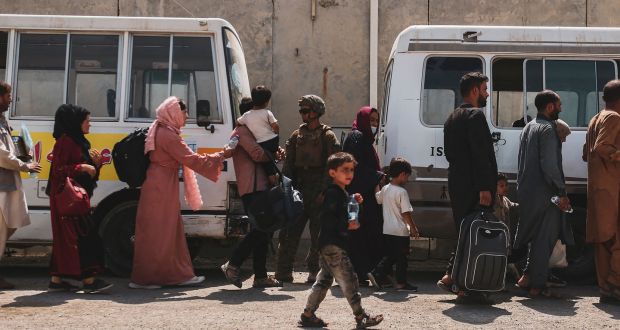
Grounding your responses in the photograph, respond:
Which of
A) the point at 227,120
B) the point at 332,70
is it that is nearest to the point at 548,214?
the point at 227,120

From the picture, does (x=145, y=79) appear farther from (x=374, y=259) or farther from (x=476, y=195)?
(x=476, y=195)

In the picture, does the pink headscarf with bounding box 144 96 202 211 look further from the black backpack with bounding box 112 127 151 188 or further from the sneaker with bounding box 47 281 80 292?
the sneaker with bounding box 47 281 80 292

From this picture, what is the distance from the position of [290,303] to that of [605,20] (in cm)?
1023

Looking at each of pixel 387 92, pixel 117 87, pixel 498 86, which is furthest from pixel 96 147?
pixel 498 86

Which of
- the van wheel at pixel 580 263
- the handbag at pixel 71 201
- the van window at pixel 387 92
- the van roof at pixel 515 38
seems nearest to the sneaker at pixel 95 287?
the handbag at pixel 71 201

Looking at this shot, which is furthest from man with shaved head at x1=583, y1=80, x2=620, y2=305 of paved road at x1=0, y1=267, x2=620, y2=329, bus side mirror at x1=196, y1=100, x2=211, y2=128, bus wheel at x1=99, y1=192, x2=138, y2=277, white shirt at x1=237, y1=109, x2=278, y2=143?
bus wheel at x1=99, y1=192, x2=138, y2=277

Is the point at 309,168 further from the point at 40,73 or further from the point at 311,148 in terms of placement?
the point at 40,73

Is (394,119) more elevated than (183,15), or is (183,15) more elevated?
(183,15)

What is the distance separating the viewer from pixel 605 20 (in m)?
15.7

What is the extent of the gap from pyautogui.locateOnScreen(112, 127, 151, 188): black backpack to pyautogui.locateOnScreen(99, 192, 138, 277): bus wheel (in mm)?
718

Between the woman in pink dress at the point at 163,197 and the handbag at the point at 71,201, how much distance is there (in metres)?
0.55

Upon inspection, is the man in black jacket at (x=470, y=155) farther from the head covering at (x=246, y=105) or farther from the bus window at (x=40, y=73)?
the bus window at (x=40, y=73)

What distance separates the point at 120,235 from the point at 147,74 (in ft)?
5.17

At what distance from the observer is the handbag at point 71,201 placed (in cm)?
794
